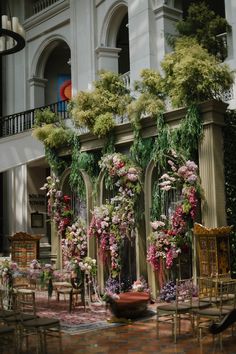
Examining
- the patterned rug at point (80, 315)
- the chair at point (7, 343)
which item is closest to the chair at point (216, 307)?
the patterned rug at point (80, 315)

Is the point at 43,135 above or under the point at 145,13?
under

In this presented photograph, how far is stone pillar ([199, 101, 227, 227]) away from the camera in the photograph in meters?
9.66

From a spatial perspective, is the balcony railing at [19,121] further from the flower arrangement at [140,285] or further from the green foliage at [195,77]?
the flower arrangement at [140,285]

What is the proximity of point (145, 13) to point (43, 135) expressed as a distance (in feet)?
16.1

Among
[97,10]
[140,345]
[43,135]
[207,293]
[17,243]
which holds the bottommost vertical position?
[140,345]

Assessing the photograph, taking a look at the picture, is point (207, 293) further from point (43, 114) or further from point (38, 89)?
point (38, 89)

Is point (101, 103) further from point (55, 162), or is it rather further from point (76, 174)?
point (55, 162)

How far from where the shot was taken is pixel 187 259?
1020cm

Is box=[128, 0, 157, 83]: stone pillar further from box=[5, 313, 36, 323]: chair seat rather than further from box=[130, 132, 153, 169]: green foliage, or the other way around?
box=[5, 313, 36, 323]: chair seat

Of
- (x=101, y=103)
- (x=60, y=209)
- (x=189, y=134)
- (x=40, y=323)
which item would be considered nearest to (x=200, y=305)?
(x=40, y=323)

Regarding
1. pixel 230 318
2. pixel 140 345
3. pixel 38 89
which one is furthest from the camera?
pixel 38 89

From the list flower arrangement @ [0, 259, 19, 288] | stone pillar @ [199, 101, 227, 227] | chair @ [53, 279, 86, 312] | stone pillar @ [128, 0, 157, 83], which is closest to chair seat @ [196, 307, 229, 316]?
stone pillar @ [199, 101, 227, 227]

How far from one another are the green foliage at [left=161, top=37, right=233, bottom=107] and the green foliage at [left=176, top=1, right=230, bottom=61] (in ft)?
9.19

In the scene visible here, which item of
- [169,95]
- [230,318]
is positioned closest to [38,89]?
[169,95]
